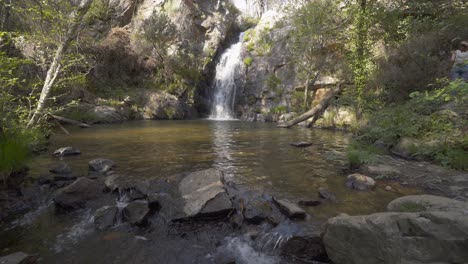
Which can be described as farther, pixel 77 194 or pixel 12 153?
pixel 77 194

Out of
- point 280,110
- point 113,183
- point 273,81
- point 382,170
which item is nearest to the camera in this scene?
point 113,183

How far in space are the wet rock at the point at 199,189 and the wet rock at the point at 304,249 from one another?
1.53 metres

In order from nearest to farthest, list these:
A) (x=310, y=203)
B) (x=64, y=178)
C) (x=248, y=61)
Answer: (x=310, y=203) < (x=64, y=178) < (x=248, y=61)

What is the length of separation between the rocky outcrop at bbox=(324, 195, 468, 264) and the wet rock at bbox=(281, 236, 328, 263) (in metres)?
0.16

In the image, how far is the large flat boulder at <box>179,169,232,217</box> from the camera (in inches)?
177

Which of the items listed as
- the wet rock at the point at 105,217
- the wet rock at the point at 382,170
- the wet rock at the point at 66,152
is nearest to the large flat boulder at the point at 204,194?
the wet rock at the point at 105,217

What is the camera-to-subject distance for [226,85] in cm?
2908

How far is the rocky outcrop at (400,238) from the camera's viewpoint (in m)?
2.69

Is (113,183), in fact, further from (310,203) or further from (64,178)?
(310,203)

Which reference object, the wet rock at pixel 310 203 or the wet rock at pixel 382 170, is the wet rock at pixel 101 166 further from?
the wet rock at pixel 382 170

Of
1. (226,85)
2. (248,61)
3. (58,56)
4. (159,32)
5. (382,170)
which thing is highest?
(159,32)

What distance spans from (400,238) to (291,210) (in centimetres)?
178

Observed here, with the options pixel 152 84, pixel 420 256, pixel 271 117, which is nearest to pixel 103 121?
pixel 152 84

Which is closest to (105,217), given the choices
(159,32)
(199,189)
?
(199,189)
